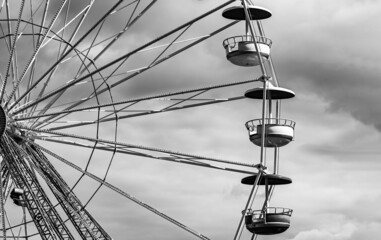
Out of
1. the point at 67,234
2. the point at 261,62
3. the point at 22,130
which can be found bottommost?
the point at 67,234

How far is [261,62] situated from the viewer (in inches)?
1772

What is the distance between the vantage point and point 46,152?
143 feet

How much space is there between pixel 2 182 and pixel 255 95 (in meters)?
8.48

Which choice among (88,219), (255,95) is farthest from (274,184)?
(88,219)

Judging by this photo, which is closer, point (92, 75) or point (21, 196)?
point (92, 75)

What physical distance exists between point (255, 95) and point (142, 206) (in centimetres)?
554

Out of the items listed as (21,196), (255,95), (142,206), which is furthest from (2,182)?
(255,95)

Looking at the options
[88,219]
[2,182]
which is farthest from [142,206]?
[2,182]

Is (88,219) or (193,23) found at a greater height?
(193,23)

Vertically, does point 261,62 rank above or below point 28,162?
above

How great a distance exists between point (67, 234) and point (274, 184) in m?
6.66

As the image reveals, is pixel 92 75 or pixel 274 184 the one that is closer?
pixel 92 75

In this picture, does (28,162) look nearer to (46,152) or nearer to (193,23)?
(46,152)

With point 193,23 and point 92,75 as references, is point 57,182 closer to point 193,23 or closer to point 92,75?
point 92,75
